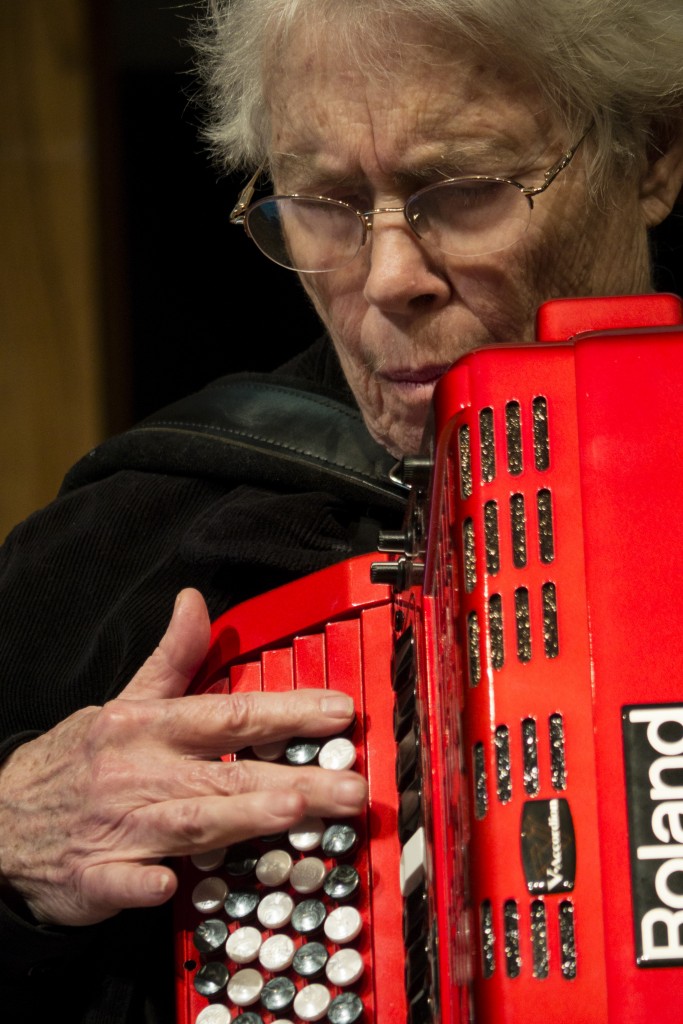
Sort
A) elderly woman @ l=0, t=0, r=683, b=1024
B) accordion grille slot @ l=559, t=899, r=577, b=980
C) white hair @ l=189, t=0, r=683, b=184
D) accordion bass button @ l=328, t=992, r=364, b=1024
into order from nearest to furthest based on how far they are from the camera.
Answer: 1. accordion grille slot @ l=559, t=899, r=577, b=980
2. accordion bass button @ l=328, t=992, r=364, b=1024
3. elderly woman @ l=0, t=0, r=683, b=1024
4. white hair @ l=189, t=0, r=683, b=184

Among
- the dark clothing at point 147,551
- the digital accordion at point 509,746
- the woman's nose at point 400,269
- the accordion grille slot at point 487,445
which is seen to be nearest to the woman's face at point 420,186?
the woman's nose at point 400,269

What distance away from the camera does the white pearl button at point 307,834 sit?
3.37 ft

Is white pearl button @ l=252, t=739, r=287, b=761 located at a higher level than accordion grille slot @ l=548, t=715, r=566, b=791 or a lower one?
higher

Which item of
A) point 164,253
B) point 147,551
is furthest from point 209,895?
point 164,253

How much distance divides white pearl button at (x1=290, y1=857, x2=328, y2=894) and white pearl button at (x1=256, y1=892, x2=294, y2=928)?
0.01m

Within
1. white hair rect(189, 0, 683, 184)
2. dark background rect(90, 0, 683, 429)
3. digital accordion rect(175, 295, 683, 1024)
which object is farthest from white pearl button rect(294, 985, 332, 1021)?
dark background rect(90, 0, 683, 429)

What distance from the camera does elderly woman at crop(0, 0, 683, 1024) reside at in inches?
43.8

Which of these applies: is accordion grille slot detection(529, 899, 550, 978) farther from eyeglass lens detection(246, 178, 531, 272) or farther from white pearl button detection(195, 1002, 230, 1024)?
eyeglass lens detection(246, 178, 531, 272)

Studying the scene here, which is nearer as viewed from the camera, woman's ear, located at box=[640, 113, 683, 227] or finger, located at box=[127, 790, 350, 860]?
finger, located at box=[127, 790, 350, 860]

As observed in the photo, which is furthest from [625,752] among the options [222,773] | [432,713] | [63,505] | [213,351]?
[213,351]

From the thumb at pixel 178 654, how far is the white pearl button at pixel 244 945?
9.1 inches

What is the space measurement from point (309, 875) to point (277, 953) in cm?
7

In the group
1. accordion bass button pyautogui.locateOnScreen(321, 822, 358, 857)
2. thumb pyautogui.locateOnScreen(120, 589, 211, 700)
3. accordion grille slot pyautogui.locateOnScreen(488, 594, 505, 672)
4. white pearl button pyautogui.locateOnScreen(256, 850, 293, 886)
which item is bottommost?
white pearl button pyautogui.locateOnScreen(256, 850, 293, 886)

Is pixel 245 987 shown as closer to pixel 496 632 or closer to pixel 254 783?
pixel 254 783
